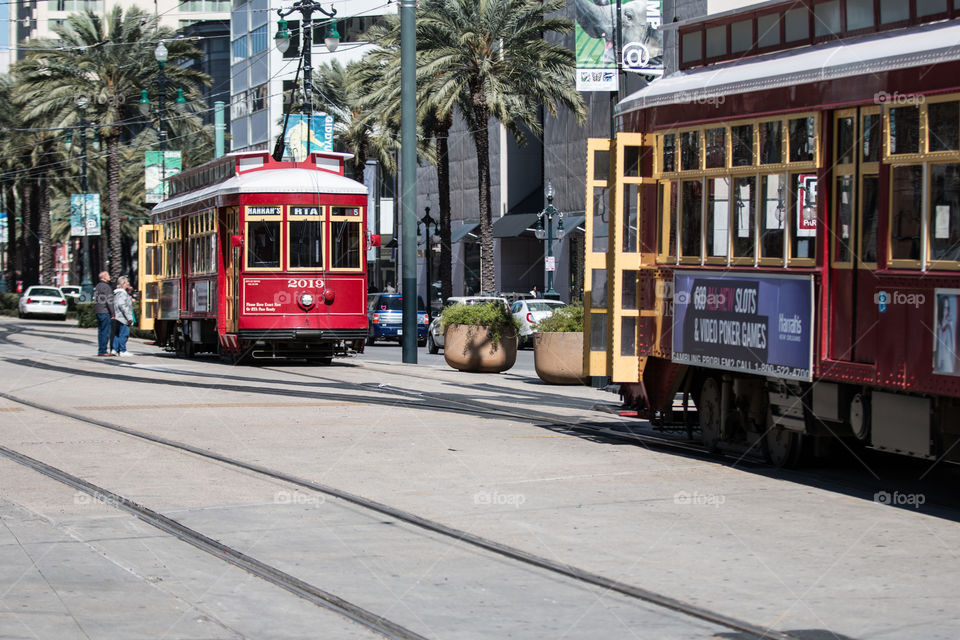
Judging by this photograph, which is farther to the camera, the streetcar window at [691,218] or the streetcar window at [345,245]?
the streetcar window at [345,245]

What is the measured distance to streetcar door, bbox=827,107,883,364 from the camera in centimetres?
1009

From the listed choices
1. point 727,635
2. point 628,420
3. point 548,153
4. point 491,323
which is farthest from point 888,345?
point 548,153

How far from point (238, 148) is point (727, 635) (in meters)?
82.1

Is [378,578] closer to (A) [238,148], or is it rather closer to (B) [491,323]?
(B) [491,323]

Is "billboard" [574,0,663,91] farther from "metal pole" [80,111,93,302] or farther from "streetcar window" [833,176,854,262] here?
"metal pole" [80,111,93,302]

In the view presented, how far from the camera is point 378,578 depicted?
746 cm

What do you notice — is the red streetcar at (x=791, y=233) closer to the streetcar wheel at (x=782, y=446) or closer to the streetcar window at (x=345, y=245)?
the streetcar wheel at (x=782, y=446)

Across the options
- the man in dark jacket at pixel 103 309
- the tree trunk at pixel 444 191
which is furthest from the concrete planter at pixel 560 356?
the tree trunk at pixel 444 191

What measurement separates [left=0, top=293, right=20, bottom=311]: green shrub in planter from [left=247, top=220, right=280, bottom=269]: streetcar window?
46.5 m

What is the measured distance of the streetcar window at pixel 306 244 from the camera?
24.5 m

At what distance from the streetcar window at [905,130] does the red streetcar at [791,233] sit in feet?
0.05

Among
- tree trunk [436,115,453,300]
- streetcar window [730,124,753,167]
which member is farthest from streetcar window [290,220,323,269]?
tree trunk [436,115,453,300]

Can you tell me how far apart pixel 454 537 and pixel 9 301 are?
64.2 metres

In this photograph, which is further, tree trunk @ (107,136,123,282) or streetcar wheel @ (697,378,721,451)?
tree trunk @ (107,136,123,282)
